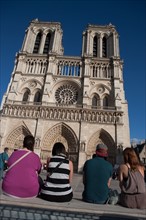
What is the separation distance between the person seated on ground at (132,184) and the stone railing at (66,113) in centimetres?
1537

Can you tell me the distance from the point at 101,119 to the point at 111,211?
1640 cm

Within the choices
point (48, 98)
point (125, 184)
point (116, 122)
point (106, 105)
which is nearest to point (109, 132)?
point (116, 122)

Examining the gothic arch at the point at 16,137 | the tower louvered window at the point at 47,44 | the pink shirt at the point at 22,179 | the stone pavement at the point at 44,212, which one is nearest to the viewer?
the stone pavement at the point at 44,212

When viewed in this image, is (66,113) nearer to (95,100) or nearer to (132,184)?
(95,100)

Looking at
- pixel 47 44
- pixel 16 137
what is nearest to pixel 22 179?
pixel 16 137

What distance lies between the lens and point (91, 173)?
286 cm

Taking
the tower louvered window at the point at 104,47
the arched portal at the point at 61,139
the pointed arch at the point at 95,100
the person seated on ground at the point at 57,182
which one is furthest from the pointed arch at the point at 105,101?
the person seated on ground at the point at 57,182

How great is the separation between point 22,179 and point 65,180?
2.28ft

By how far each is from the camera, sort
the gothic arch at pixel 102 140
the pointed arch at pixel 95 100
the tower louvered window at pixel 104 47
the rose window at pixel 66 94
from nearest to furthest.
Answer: the gothic arch at pixel 102 140, the pointed arch at pixel 95 100, the rose window at pixel 66 94, the tower louvered window at pixel 104 47

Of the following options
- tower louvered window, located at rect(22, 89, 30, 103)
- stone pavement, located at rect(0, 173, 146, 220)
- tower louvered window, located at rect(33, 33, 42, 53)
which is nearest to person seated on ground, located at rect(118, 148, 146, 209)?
stone pavement, located at rect(0, 173, 146, 220)

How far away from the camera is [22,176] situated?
2613 mm

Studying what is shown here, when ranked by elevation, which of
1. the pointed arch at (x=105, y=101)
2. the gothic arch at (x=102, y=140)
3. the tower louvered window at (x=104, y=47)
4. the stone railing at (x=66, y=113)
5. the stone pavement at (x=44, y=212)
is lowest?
the stone pavement at (x=44, y=212)

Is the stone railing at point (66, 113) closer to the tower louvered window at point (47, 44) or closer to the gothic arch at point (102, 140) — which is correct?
the gothic arch at point (102, 140)

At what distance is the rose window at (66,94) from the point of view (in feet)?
69.1
